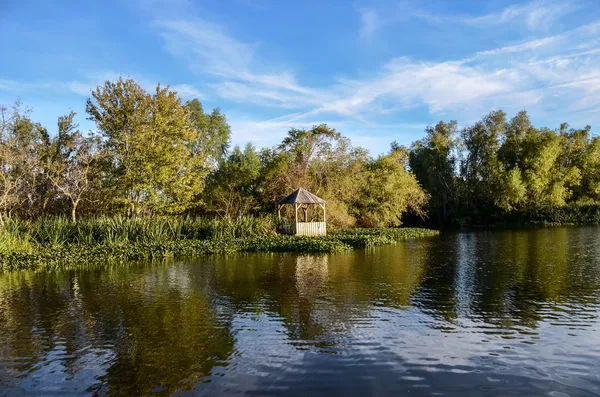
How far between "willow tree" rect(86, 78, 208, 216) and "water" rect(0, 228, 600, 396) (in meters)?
11.3

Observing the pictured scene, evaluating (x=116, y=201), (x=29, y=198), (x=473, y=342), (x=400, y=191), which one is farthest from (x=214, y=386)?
(x=400, y=191)

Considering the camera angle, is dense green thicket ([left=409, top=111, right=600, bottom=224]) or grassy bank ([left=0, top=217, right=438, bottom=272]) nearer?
grassy bank ([left=0, top=217, right=438, bottom=272])

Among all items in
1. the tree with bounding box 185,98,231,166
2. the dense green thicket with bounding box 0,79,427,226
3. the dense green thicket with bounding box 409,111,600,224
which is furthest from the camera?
the dense green thicket with bounding box 409,111,600,224

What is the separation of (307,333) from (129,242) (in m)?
13.0

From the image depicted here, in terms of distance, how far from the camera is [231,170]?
28984mm

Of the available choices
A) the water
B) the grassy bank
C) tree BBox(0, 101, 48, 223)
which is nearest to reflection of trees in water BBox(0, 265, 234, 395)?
the water

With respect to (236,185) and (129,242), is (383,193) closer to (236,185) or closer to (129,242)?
(236,185)

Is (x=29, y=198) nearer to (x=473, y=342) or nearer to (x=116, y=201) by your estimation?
(x=116, y=201)

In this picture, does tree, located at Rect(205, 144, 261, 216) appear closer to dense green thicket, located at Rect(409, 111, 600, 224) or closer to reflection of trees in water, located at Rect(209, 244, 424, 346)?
reflection of trees in water, located at Rect(209, 244, 424, 346)

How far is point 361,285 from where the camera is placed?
10.6 metres

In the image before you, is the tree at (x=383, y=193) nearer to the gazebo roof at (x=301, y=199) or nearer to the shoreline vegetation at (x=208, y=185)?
the shoreline vegetation at (x=208, y=185)

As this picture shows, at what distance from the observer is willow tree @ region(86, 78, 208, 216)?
910 inches

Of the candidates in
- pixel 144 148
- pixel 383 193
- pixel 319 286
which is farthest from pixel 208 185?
pixel 319 286

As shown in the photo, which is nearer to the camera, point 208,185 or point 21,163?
point 21,163
